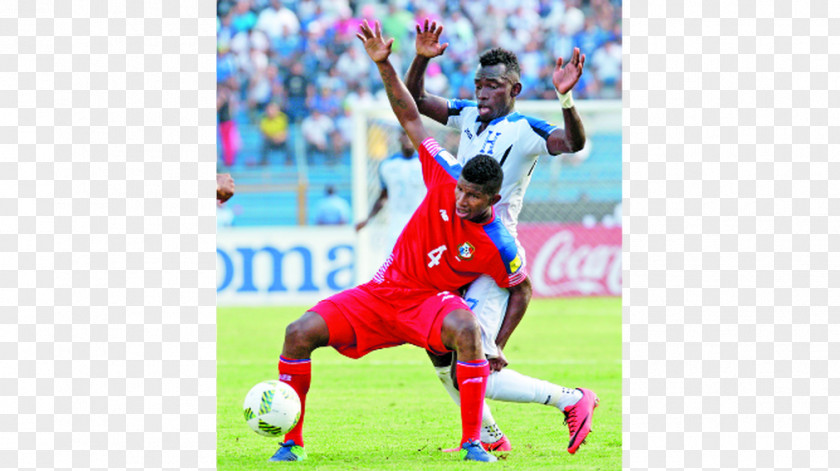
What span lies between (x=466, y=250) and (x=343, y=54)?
737 inches

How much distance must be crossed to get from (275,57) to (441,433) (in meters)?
18.4

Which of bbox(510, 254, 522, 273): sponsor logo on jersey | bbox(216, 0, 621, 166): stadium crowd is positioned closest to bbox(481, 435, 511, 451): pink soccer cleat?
bbox(510, 254, 522, 273): sponsor logo on jersey

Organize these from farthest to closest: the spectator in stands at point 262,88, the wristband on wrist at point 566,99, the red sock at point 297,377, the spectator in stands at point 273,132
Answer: the spectator in stands at point 262,88 < the spectator in stands at point 273,132 < the red sock at point 297,377 < the wristband on wrist at point 566,99

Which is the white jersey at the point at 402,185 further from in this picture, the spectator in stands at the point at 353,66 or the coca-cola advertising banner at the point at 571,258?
the spectator in stands at the point at 353,66

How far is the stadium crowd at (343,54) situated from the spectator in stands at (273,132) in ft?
0.07

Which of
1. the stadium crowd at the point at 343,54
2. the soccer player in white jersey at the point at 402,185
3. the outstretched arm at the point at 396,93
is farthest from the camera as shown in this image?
the stadium crowd at the point at 343,54

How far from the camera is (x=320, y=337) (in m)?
6.63

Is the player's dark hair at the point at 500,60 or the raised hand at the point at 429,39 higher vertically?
the raised hand at the point at 429,39

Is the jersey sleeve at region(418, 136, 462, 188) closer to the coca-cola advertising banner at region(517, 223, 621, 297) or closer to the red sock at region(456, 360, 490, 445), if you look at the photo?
the red sock at region(456, 360, 490, 445)

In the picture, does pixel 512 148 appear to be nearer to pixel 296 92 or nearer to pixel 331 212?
pixel 331 212

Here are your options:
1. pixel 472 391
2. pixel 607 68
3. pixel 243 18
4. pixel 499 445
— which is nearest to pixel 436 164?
pixel 472 391

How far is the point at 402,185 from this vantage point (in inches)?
572

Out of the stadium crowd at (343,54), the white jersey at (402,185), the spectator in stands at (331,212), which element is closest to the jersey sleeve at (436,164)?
the white jersey at (402,185)

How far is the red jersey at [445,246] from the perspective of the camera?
6664mm
